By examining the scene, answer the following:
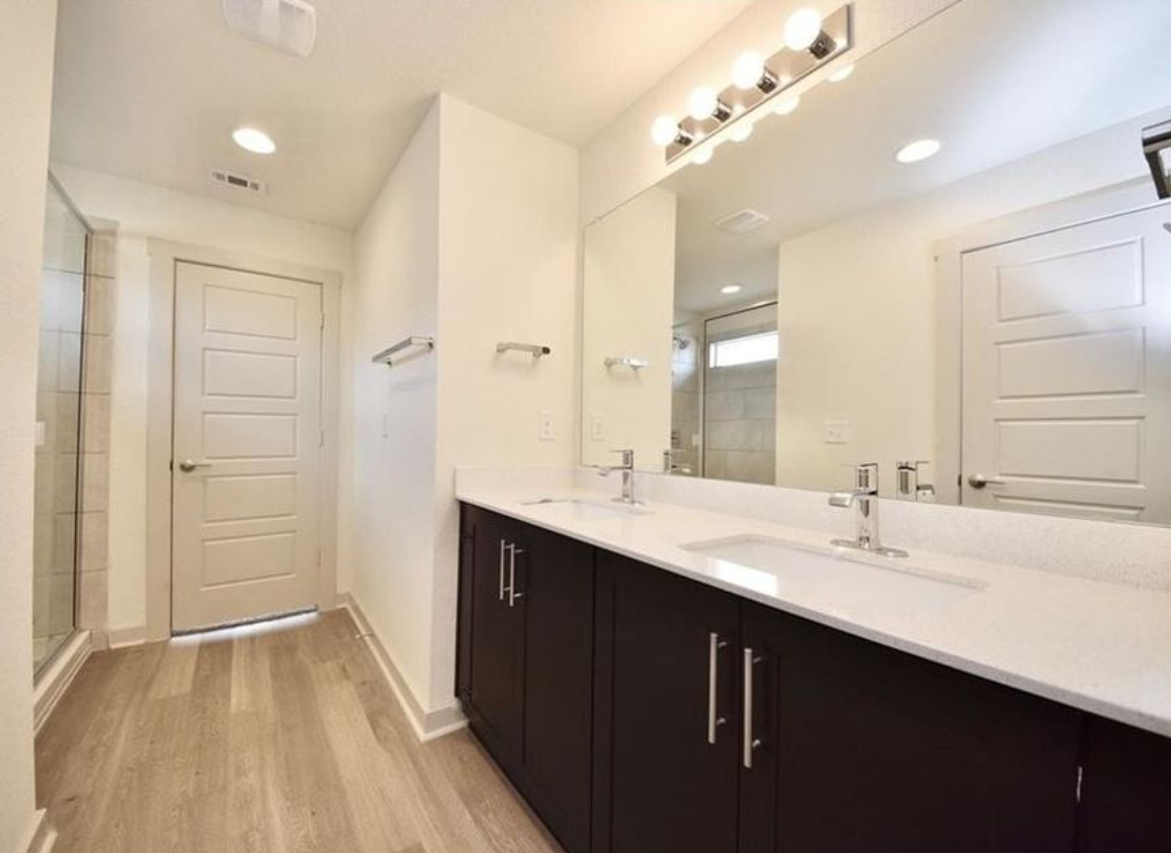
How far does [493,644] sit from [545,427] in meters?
0.90

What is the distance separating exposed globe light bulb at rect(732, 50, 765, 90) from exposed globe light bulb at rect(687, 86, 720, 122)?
4.7 inches

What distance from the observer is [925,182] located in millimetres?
1199

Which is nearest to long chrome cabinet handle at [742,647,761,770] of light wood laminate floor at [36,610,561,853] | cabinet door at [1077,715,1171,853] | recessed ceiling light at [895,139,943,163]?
cabinet door at [1077,715,1171,853]

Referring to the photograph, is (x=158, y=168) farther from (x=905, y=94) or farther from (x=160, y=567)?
(x=905, y=94)

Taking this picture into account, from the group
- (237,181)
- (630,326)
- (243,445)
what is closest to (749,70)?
(630,326)

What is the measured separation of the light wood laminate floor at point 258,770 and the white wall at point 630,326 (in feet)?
4.20

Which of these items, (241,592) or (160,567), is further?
(241,592)

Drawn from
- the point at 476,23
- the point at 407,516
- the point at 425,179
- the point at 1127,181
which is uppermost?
the point at 476,23

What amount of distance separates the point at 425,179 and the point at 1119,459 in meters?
2.31

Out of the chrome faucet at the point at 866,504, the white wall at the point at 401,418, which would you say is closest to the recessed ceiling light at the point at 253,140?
the white wall at the point at 401,418

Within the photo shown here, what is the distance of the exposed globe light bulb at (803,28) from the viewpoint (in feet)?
4.30

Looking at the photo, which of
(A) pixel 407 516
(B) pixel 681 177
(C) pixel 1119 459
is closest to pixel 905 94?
(B) pixel 681 177

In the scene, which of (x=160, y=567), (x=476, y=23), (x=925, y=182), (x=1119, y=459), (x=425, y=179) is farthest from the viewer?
(x=160, y=567)

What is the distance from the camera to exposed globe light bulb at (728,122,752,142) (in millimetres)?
1572
